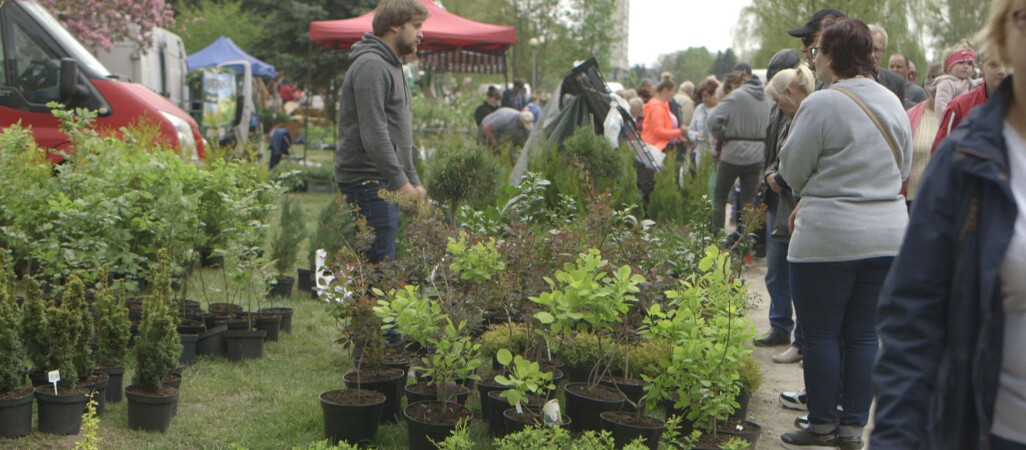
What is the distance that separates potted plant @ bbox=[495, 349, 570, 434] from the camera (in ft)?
11.2

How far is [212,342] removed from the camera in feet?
17.4

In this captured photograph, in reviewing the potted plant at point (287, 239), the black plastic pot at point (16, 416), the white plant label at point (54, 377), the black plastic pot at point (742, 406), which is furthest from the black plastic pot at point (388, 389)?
the potted plant at point (287, 239)

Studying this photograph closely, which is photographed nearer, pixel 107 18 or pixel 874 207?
pixel 874 207

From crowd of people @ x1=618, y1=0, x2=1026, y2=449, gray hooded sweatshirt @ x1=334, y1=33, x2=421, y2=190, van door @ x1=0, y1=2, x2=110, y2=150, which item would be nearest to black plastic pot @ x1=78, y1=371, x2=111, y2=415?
gray hooded sweatshirt @ x1=334, y1=33, x2=421, y2=190

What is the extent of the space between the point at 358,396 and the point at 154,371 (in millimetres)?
865

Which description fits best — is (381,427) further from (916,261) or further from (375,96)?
(916,261)

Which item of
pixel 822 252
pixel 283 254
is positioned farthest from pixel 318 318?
pixel 822 252

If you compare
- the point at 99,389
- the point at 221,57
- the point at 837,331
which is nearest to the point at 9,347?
the point at 99,389

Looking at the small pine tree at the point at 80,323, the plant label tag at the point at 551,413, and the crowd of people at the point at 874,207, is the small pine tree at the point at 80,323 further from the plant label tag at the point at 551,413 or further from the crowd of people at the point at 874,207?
the plant label tag at the point at 551,413

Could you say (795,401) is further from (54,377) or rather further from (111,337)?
(54,377)

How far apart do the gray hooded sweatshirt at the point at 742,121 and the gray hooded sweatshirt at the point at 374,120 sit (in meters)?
3.48

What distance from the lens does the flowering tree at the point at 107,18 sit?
46.8 ft

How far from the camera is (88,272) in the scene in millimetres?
4875

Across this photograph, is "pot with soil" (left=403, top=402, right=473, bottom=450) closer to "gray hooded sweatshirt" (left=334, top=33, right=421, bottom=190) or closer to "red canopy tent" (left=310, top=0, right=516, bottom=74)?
"gray hooded sweatshirt" (left=334, top=33, right=421, bottom=190)
